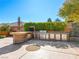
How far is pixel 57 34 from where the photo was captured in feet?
31.2

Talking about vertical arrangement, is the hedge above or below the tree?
below

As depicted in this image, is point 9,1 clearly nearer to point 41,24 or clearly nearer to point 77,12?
point 41,24

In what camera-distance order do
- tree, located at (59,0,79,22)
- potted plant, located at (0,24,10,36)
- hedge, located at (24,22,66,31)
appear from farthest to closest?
potted plant, located at (0,24,10,36) < hedge, located at (24,22,66,31) < tree, located at (59,0,79,22)

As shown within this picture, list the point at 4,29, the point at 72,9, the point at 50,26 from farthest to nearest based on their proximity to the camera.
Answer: the point at 4,29 → the point at 50,26 → the point at 72,9

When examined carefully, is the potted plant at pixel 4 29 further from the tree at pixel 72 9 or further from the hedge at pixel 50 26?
the tree at pixel 72 9

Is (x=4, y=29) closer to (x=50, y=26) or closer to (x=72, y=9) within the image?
(x=50, y=26)

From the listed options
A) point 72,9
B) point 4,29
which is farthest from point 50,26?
point 72,9

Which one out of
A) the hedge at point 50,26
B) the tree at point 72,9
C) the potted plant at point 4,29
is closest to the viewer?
the tree at point 72,9

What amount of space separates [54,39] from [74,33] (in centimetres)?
169

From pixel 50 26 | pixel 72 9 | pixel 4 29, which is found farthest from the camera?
pixel 4 29

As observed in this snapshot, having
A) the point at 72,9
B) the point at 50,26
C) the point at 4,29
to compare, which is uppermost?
the point at 72,9

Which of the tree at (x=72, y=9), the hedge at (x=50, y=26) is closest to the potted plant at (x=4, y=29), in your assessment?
the hedge at (x=50, y=26)

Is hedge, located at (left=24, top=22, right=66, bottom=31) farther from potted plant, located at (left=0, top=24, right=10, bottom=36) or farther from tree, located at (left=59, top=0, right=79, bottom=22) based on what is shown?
tree, located at (left=59, top=0, right=79, bottom=22)

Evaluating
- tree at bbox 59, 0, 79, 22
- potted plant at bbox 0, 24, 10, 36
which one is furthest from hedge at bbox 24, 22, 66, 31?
tree at bbox 59, 0, 79, 22
